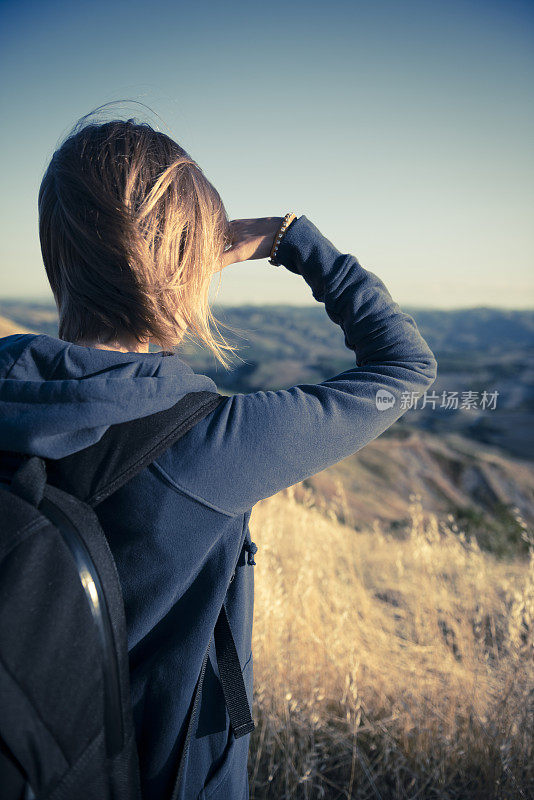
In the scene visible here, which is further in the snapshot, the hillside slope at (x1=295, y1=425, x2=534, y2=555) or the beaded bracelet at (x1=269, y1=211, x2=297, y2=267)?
the hillside slope at (x1=295, y1=425, x2=534, y2=555)

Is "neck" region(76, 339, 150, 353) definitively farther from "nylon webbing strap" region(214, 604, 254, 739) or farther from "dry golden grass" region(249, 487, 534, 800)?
"dry golden grass" region(249, 487, 534, 800)

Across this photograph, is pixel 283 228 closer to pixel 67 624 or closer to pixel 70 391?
pixel 70 391

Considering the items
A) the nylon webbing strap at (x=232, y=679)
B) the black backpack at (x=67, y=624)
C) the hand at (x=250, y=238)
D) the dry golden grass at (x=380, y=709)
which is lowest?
the dry golden grass at (x=380, y=709)

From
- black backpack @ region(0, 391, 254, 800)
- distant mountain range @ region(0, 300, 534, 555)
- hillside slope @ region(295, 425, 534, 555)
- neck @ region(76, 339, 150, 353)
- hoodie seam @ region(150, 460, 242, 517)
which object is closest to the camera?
black backpack @ region(0, 391, 254, 800)

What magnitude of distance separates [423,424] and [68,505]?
39552mm

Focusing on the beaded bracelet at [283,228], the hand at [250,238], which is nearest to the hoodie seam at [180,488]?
the hand at [250,238]

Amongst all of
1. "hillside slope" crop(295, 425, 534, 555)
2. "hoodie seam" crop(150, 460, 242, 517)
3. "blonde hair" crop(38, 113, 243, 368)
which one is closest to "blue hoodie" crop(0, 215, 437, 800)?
"hoodie seam" crop(150, 460, 242, 517)

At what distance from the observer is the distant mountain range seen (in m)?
5.77

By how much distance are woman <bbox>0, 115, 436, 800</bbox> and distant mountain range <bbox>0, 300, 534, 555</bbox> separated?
0.15 meters

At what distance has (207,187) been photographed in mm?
991

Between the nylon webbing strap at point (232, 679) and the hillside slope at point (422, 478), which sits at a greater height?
the nylon webbing strap at point (232, 679)

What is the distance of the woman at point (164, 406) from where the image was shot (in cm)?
82

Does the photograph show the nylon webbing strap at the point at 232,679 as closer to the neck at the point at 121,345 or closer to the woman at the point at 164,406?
the woman at the point at 164,406

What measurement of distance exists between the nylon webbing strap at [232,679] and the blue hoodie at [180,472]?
0.9 inches
